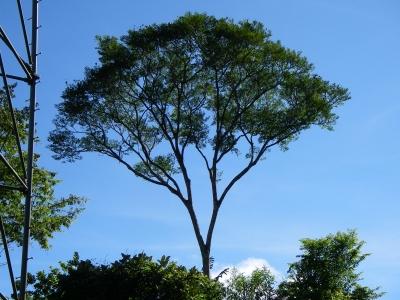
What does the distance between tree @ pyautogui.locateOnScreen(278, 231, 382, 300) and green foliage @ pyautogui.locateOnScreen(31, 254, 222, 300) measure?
9004 mm

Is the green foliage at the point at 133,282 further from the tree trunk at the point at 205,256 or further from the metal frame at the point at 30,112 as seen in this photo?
the tree trunk at the point at 205,256

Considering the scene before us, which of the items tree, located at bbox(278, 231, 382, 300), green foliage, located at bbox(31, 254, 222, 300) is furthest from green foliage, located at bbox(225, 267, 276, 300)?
green foliage, located at bbox(31, 254, 222, 300)

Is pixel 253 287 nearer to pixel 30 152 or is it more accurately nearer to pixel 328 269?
pixel 328 269

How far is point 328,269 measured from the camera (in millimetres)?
18547

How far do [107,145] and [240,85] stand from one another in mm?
5087

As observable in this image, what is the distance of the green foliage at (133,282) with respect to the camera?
9.53 meters

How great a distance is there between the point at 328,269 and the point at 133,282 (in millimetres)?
10519

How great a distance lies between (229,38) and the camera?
18.4 metres

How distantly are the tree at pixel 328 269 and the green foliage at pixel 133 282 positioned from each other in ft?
29.5

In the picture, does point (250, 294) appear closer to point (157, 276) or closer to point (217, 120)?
point (217, 120)

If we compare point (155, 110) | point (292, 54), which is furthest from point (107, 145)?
point (292, 54)

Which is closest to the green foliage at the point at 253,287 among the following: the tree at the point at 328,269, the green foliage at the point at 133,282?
the tree at the point at 328,269

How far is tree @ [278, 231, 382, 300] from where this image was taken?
59.8 feet

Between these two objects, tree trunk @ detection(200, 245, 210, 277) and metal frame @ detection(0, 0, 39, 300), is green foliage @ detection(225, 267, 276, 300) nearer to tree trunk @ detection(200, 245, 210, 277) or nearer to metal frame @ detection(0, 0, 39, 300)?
tree trunk @ detection(200, 245, 210, 277)
